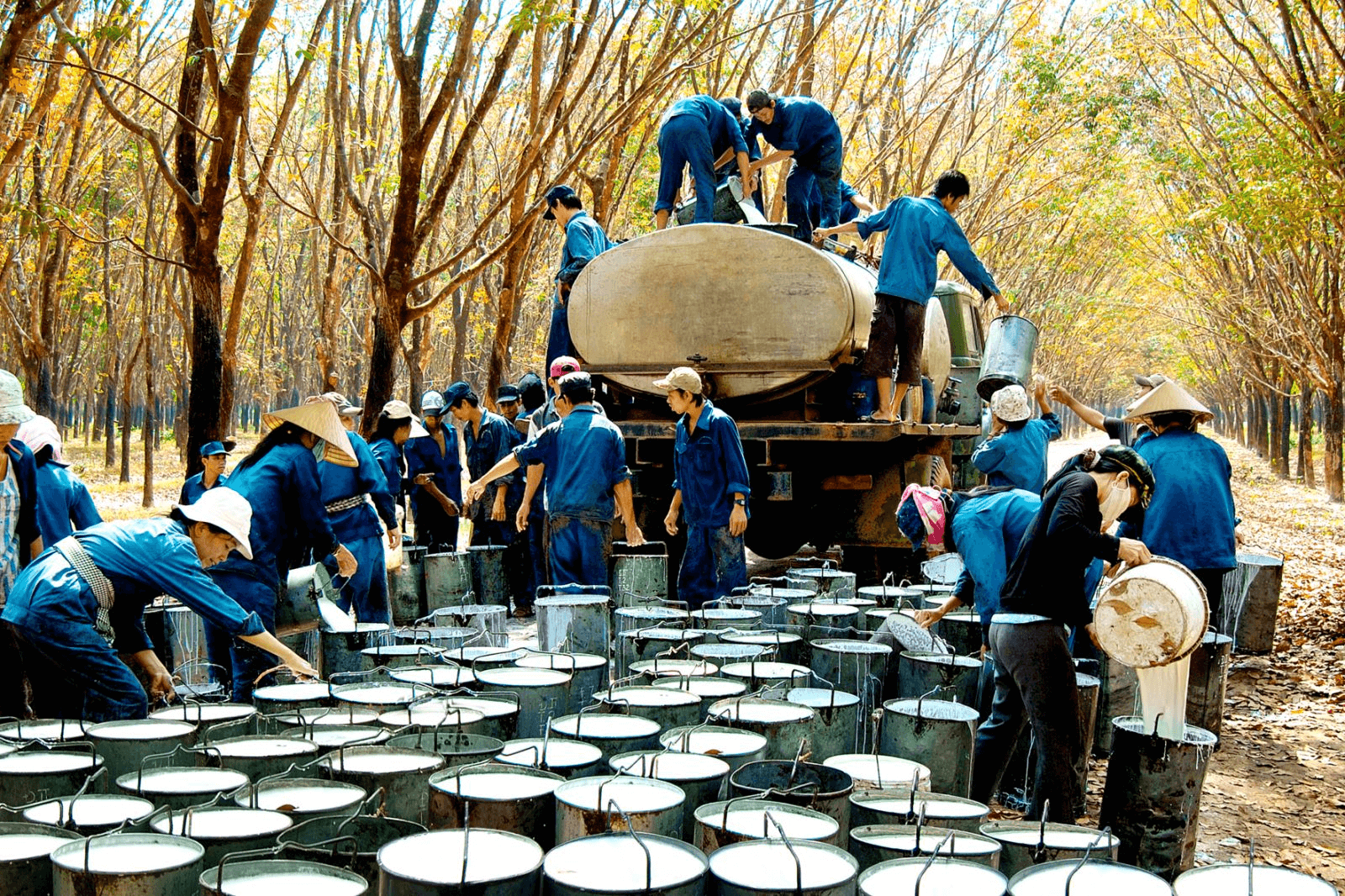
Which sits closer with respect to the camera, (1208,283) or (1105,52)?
(1105,52)

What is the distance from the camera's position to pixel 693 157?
8.59 m

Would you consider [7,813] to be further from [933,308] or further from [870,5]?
[870,5]

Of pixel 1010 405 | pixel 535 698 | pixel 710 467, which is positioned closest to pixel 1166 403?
pixel 1010 405

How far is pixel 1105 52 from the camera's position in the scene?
17.8 meters

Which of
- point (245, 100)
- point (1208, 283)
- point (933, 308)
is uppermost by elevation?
point (1208, 283)

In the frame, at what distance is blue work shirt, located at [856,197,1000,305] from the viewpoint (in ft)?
26.3

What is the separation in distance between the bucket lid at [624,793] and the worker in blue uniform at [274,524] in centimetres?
252

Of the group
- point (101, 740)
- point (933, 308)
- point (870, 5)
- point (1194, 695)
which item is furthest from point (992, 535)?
point (870, 5)

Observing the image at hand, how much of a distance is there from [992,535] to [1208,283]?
941 inches

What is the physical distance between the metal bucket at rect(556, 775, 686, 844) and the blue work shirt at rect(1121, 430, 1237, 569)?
3957 millimetres

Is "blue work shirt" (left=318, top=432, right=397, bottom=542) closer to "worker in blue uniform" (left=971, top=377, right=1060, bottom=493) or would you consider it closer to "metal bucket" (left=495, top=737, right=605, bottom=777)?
"worker in blue uniform" (left=971, top=377, right=1060, bottom=493)

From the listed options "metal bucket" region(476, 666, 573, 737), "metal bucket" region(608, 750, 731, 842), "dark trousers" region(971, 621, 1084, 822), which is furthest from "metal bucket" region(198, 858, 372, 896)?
"dark trousers" region(971, 621, 1084, 822)

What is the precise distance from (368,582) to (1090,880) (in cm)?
457

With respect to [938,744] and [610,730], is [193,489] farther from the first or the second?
[938,744]
